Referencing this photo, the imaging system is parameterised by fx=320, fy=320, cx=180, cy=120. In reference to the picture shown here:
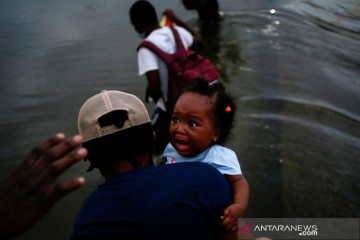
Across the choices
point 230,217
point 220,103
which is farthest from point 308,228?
point 230,217

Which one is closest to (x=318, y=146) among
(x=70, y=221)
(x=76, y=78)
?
(x=70, y=221)

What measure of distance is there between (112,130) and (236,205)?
68 cm

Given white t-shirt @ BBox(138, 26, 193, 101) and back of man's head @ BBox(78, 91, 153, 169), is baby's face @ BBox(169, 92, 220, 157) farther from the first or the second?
white t-shirt @ BBox(138, 26, 193, 101)

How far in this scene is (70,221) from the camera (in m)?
3.58

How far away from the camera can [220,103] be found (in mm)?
2162

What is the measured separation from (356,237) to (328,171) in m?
1.02

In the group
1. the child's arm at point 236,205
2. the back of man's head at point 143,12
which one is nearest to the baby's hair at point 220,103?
the child's arm at point 236,205

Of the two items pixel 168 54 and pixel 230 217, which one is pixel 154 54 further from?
pixel 230 217

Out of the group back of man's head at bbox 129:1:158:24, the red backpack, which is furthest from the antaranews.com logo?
back of man's head at bbox 129:1:158:24

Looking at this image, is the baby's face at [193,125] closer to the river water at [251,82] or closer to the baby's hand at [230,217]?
the baby's hand at [230,217]

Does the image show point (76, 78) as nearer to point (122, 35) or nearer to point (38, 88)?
point (38, 88)

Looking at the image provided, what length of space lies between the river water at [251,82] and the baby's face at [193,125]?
1637 millimetres

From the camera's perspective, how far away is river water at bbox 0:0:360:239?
3640mm

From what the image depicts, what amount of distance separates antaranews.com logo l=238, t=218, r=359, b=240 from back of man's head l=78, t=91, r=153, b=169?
188 centimetres
